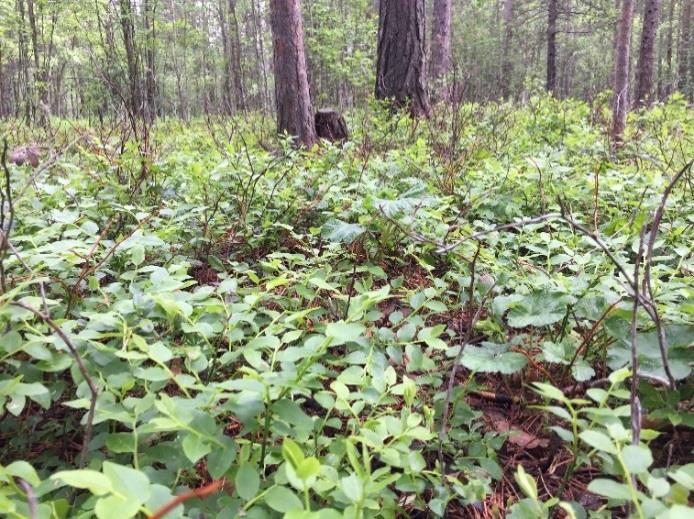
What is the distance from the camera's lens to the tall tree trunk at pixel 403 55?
6.79 m

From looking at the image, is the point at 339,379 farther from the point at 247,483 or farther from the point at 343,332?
the point at 247,483

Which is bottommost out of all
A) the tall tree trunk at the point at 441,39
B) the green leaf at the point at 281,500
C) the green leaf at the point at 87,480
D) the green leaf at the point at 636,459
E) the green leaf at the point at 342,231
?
the green leaf at the point at 281,500

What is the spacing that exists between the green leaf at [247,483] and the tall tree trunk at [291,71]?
4986 millimetres

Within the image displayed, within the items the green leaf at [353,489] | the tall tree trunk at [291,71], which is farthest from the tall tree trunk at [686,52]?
the green leaf at [353,489]

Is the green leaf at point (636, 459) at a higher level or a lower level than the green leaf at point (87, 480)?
lower

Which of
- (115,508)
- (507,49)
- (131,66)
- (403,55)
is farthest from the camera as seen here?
(507,49)

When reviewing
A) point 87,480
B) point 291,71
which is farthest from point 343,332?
point 291,71

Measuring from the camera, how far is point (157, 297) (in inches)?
50.3

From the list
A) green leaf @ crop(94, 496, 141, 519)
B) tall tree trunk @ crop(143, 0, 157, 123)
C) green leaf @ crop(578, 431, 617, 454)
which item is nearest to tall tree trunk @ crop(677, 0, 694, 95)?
tall tree trunk @ crop(143, 0, 157, 123)

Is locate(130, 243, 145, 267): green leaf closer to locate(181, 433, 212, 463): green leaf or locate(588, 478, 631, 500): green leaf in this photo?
locate(181, 433, 212, 463): green leaf

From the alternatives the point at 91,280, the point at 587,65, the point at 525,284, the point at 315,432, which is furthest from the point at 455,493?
the point at 587,65

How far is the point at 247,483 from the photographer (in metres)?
0.94

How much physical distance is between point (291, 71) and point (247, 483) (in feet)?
17.6

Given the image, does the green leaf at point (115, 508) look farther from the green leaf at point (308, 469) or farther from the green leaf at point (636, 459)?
the green leaf at point (636, 459)
